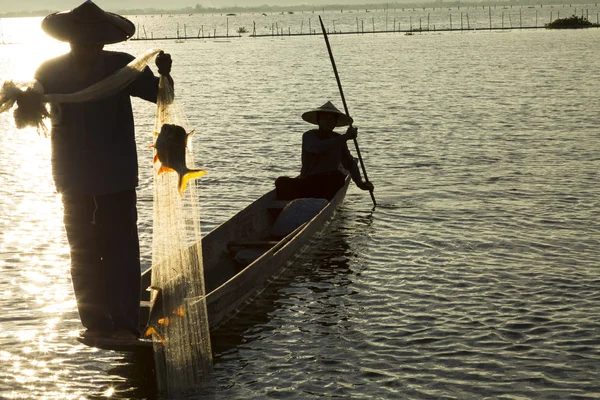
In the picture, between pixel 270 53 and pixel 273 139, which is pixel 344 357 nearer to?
pixel 273 139

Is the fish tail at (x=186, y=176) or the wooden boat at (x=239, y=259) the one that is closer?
the fish tail at (x=186, y=176)

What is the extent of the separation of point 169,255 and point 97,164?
92 cm

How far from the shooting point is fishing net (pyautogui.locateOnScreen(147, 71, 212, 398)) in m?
7.16

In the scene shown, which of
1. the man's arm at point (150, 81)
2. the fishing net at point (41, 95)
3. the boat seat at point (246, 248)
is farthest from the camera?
the boat seat at point (246, 248)

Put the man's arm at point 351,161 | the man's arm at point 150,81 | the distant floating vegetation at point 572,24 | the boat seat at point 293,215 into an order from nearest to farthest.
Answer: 1. the man's arm at point 150,81
2. the boat seat at point 293,215
3. the man's arm at point 351,161
4. the distant floating vegetation at point 572,24

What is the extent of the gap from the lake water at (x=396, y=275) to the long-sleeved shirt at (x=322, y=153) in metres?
1.06

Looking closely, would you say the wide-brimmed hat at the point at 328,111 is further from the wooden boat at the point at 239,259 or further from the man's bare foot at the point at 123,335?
the man's bare foot at the point at 123,335

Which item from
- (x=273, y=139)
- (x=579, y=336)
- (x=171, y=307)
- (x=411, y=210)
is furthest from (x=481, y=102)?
(x=171, y=307)

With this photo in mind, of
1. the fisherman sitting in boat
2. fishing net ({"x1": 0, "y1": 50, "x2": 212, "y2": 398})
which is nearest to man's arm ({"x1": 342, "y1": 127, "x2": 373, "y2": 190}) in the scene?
the fisherman sitting in boat

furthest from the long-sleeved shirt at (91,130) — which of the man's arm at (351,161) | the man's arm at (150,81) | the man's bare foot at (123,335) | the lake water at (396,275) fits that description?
the man's arm at (351,161)

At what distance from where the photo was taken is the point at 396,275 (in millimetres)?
11367

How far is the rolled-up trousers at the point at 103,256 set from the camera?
23.1ft

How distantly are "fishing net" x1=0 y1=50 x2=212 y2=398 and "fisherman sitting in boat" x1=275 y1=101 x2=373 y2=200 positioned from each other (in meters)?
5.45

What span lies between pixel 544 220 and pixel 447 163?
5.83 m
